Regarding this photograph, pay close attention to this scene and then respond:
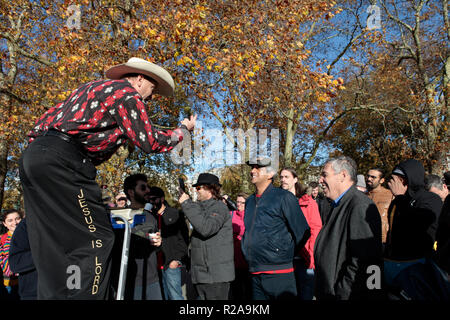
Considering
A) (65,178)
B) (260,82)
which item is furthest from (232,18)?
(65,178)

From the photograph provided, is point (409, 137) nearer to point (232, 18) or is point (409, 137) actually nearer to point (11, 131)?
point (232, 18)

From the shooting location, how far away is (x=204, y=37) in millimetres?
10047

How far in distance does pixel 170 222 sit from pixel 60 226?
3.59 metres

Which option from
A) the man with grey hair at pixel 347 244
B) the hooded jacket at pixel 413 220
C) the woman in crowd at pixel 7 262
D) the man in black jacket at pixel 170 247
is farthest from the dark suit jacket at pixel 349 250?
the woman in crowd at pixel 7 262

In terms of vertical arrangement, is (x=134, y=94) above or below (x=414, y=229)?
above

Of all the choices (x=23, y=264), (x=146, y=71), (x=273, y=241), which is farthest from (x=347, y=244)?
(x=23, y=264)

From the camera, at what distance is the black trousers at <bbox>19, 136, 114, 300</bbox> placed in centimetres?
222

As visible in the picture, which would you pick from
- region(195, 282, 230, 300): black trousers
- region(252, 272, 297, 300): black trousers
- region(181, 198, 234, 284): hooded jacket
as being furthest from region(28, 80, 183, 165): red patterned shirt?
region(195, 282, 230, 300): black trousers

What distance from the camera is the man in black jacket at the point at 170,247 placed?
5.66 m

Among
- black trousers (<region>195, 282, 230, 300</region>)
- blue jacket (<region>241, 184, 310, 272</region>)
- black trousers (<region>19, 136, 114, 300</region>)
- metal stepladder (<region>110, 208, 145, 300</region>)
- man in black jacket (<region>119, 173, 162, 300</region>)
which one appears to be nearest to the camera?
black trousers (<region>19, 136, 114, 300</region>)

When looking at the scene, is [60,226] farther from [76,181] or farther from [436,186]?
[436,186]

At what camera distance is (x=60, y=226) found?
A: 88.5 inches

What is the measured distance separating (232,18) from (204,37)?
2094 millimetres

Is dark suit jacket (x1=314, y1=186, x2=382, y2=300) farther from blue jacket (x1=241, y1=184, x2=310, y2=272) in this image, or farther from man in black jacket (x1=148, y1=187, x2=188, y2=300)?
man in black jacket (x1=148, y1=187, x2=188, y2=300)
